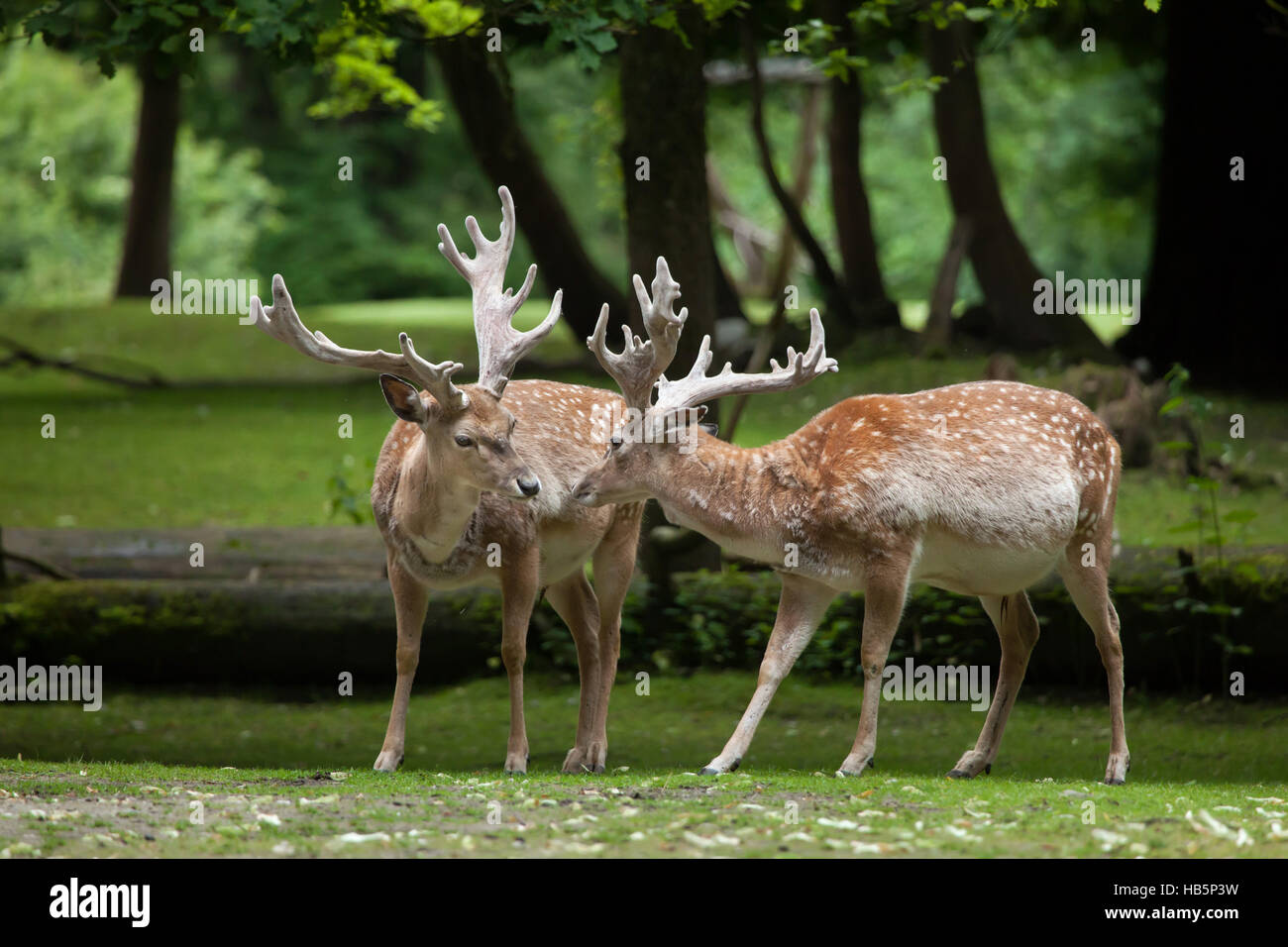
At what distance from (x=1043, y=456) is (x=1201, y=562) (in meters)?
2.87

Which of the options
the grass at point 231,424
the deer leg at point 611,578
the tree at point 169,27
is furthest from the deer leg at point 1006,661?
the tree at point 169,27

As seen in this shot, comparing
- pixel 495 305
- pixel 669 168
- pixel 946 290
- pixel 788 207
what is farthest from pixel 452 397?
pixel 946 290

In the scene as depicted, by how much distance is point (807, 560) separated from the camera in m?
8.05

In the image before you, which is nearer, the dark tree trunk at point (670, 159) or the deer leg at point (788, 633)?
the deer leg at point (788, 633)

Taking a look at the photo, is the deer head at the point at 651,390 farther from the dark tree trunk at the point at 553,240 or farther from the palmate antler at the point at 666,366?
the dark tree trunk at the point at 553,240

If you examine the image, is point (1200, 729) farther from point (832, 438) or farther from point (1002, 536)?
point (832, 438)

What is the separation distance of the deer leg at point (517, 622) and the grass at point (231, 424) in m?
4.42

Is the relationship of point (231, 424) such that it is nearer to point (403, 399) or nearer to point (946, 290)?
point (946, 290)

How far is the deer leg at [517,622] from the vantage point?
27.8 ft

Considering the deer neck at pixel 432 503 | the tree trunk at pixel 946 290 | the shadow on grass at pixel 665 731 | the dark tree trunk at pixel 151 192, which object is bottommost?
the shadow on grass at pixel 665 731

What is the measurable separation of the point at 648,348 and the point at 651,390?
0.82ft

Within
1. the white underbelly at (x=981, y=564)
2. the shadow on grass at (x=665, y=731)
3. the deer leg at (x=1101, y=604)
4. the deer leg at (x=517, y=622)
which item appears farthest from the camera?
the shadow on grass at (x=665, y=731)

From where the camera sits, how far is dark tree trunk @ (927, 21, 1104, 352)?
17.9 metres

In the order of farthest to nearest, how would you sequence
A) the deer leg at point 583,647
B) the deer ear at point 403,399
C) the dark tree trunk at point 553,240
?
the dark tree trunk at point 553,240 → the deer leg at point 583,647 → the deer ear at point 403,399
